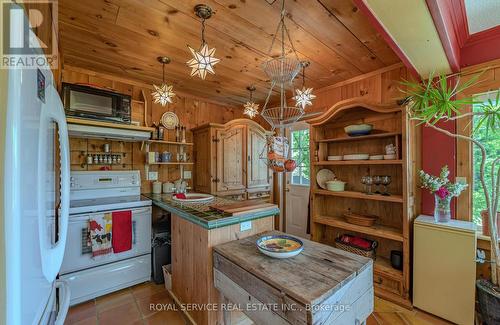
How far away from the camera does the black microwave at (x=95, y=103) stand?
212 centimetres

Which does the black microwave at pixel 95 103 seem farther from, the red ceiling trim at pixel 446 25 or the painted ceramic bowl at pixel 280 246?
the red ceiling trim at pixel 446 25

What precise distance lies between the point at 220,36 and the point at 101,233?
2.16 meters

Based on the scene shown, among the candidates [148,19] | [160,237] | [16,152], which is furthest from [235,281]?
[148,19]

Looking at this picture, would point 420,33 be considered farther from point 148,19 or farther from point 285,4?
point 148,19

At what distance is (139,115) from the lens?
2.93m

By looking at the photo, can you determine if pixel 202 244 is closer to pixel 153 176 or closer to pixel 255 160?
pixel 153 176

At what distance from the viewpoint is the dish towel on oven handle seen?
6.59ft

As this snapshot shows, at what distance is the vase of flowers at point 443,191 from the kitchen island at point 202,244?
147 centimetres

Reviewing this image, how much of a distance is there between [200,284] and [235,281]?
1.52 feet

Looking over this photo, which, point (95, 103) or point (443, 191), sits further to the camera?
point (95, 103)

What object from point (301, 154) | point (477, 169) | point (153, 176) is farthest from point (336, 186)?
point (153, 176)

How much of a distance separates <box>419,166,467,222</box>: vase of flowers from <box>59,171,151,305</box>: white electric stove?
2.85m

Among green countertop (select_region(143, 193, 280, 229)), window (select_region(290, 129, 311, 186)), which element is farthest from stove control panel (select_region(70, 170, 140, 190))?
window (select_region(290, 129, 311, 186))

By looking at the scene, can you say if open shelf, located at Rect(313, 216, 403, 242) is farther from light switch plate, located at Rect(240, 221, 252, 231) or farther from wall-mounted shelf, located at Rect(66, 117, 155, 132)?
wall-mounted shelf, located at Rect(66, 117, 155, 132)
